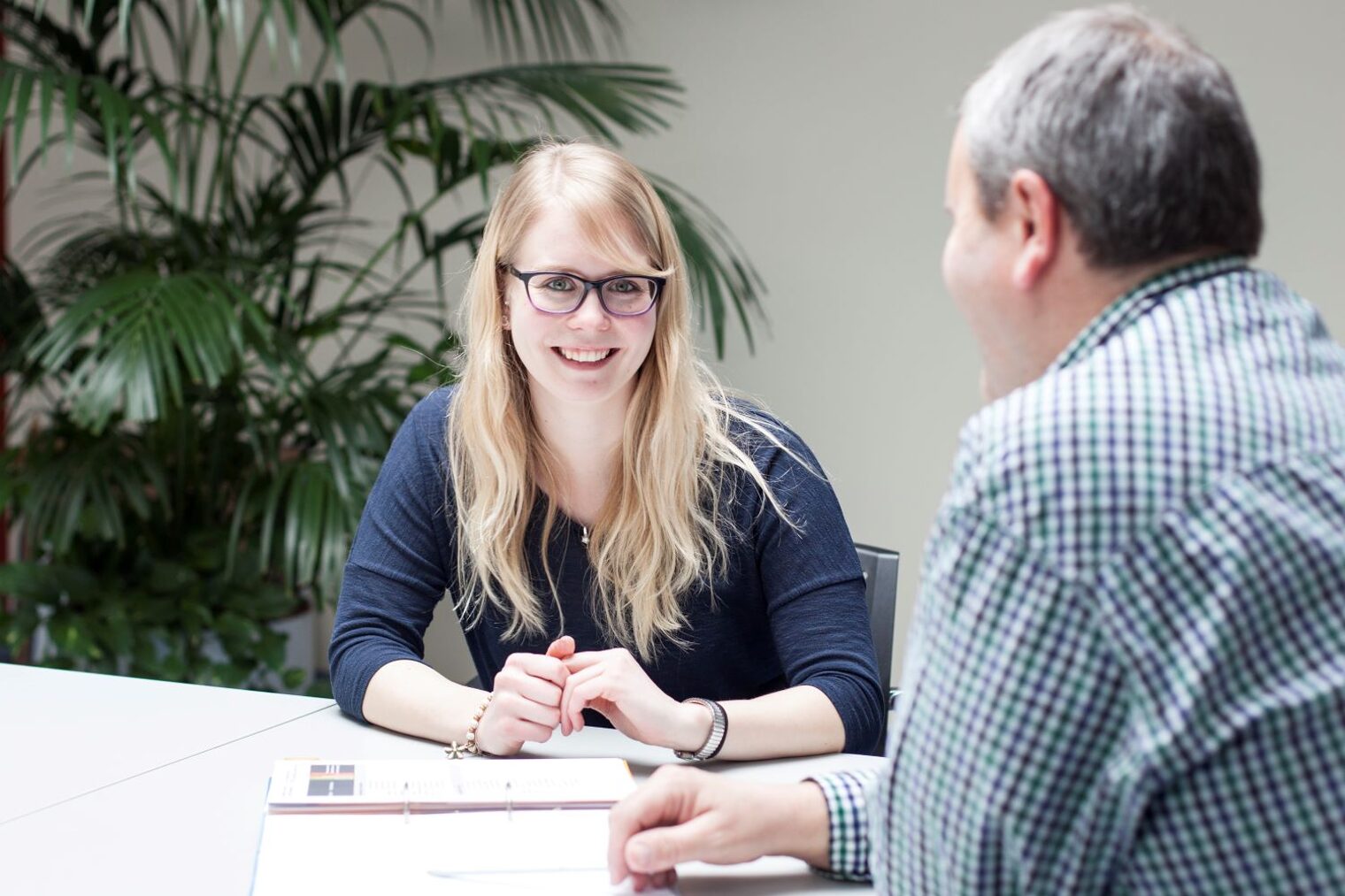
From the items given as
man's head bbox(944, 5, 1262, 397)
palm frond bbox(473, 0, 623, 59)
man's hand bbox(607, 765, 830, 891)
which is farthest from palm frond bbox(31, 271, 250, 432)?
man's head bbox(944, 5, 1262, 397)

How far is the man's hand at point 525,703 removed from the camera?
1.21m

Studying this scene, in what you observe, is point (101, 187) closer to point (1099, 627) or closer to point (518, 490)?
point (518, 490)

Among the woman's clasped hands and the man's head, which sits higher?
the man's head

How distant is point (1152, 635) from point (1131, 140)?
0.27 m

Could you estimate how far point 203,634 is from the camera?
108 inches

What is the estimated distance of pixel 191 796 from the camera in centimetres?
113

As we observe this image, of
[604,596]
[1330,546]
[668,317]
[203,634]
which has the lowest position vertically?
[203,634]

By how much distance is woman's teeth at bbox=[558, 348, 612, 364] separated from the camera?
1.50 metres

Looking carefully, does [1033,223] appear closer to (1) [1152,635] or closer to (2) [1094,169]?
(2) [1094,169]

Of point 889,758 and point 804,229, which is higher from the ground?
point 804,229

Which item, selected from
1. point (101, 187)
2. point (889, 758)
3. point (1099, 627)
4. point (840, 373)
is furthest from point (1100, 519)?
point (101, 187)

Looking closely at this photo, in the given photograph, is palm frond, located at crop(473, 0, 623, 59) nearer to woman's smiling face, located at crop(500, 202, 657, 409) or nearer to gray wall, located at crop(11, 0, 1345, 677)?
gray wall, located at crop(11, 0, 1345, 677)

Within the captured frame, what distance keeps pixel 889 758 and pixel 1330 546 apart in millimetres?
274

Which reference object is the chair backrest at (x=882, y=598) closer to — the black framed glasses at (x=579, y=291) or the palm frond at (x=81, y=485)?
the black framed glasses at (x=579, y=291)
